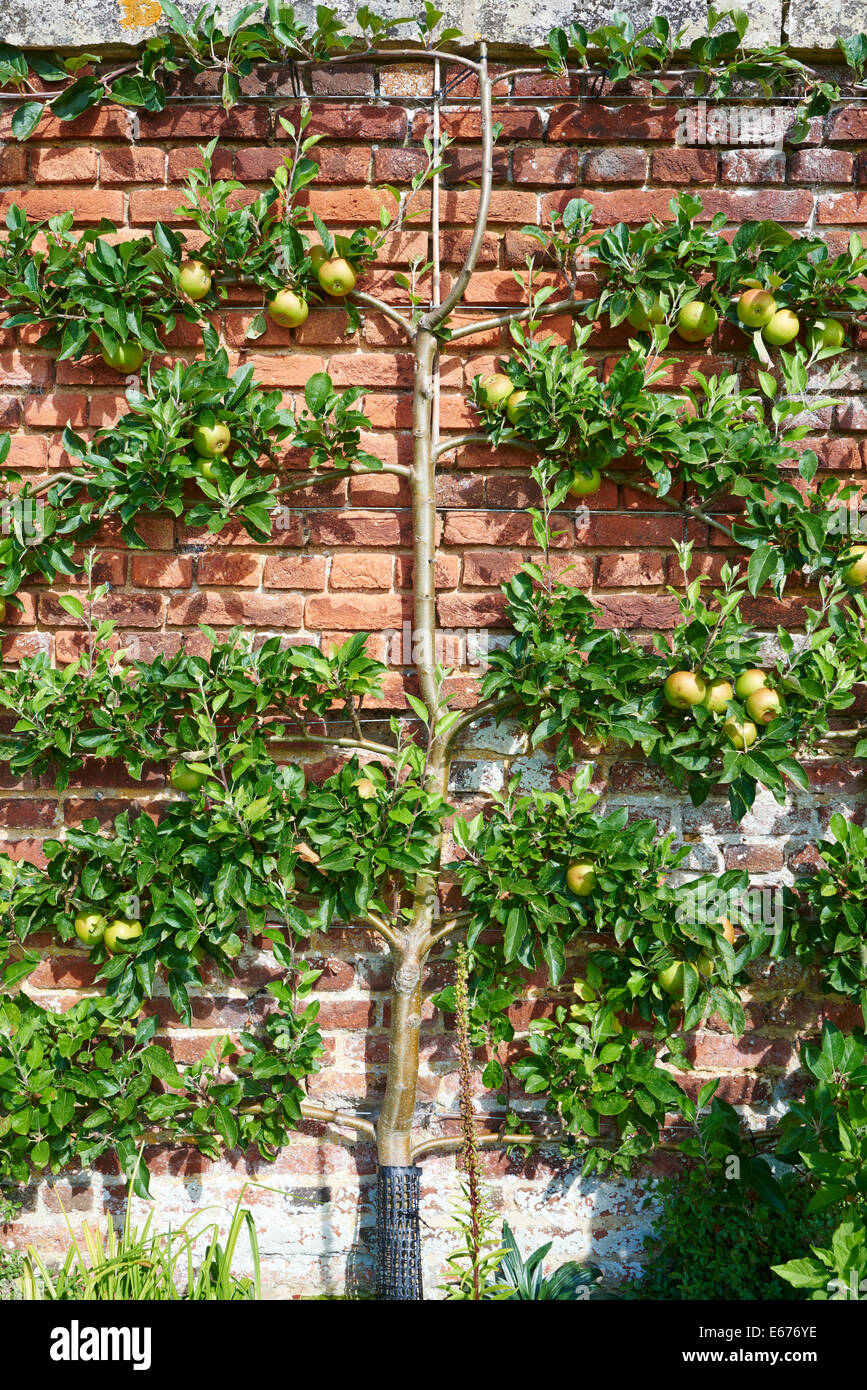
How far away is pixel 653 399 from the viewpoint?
2002mm

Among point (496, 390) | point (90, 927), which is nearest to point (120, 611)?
Answer: point (90, 927)

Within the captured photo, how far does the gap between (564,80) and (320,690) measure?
1369 mm

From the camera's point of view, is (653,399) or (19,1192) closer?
(653,399)

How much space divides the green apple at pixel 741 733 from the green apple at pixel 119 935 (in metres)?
1.29

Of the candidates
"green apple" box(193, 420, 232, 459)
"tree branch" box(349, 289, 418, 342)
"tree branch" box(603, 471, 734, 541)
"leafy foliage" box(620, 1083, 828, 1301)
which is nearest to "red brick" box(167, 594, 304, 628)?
"green apple" box(193, 420, 232, 459)

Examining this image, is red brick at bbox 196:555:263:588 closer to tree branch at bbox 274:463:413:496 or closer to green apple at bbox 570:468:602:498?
tree branch at bbox 274:463:413:496

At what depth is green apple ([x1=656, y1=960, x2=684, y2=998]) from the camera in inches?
79.2

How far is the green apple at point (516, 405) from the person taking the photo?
2.05 metres

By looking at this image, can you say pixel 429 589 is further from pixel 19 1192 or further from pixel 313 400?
pixel 19 1192

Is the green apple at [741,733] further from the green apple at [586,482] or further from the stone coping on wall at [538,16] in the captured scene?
the stone coping on wall at [538,16]

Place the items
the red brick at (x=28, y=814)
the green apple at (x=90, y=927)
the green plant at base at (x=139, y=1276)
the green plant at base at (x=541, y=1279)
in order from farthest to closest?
the red brick at (x=28, y=814)
the green apple at (x=90, y=927)
the green plant at base at (x=541, y=1279)
the green plant at base at (x=139, y=1276)

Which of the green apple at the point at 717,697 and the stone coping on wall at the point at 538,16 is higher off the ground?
the stone coping on wall at the point at 538,16

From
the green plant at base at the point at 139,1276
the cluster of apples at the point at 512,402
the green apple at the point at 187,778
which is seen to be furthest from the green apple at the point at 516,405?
the green plant at base at the point at 139,1276

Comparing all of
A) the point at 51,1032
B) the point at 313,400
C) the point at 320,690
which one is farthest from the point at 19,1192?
the point at 313,400
